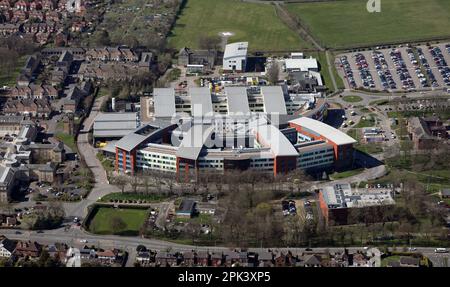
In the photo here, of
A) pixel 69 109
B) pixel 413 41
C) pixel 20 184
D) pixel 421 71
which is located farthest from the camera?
pixel 413 41

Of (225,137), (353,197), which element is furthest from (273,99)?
(353,197)

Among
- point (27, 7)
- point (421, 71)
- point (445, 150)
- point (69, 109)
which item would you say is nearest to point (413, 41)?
point (421, 71)

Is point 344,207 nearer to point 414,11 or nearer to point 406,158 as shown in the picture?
point 406,158

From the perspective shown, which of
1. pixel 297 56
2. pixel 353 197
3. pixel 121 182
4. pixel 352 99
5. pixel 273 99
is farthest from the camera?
pixel 297 56

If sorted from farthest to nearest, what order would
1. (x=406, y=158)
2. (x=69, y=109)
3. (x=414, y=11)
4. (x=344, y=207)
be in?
(x=414, y=11) → (x=69, y=109) → (x=406, y=158) → (x=344, y=207)

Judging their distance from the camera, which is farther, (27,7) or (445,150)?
(27,7)

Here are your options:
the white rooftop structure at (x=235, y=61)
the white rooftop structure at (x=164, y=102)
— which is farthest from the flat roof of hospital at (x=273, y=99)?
the white rooftop structure at (x=235, y=61)

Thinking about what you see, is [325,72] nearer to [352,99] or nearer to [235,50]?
[352,99]
